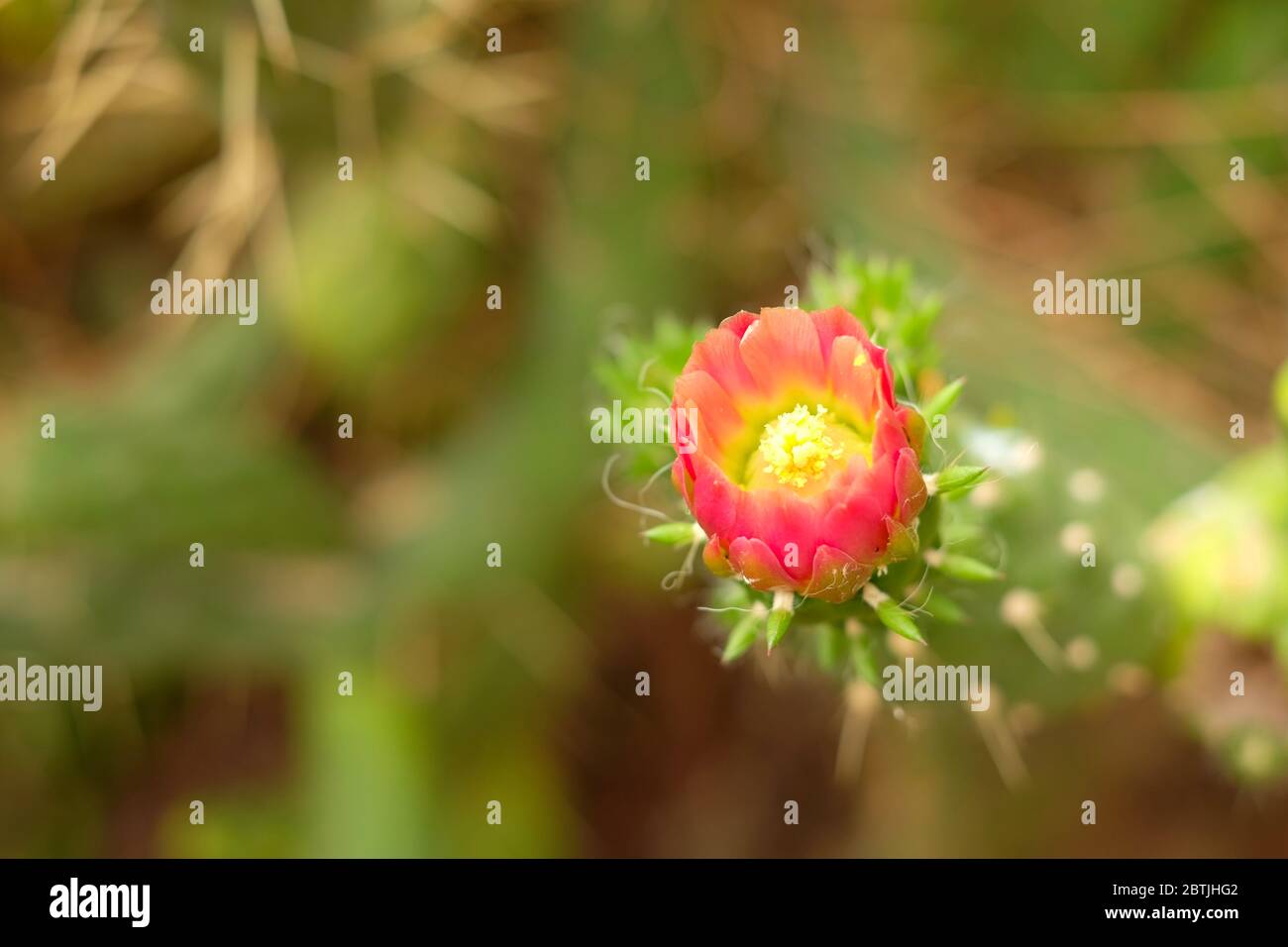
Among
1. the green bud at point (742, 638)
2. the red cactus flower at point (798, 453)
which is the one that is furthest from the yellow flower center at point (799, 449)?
the green bud at point (742, 638)

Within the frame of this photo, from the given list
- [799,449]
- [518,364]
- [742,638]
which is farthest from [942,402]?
[518,364]

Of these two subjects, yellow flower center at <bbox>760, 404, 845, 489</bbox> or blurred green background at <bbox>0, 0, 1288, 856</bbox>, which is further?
A: blurred green background at <bbox>0, 0, 1288, 856</bbox>

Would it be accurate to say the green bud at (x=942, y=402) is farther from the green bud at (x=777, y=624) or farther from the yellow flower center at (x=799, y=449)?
the green bud at (x=777, y=624)

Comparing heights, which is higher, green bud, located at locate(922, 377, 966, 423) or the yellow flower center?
green bud, located at locate(922, 377, 966, 423)

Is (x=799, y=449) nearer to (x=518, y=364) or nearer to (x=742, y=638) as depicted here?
(x=742, y=638)

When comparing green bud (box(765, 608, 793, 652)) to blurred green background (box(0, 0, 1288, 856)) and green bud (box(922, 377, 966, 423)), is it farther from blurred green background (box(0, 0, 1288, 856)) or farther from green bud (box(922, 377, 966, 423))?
blurred green background (box(0, 0, 1288, 856))

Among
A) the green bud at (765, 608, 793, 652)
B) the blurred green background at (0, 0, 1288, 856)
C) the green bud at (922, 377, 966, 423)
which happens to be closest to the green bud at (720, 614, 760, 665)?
the green bud at (765, 608, 793, 652)
